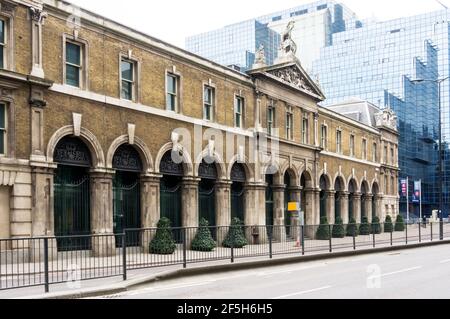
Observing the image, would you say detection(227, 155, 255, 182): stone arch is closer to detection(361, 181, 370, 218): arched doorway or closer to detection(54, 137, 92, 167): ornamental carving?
detection(54, 137, 92, 167): ornamental carving

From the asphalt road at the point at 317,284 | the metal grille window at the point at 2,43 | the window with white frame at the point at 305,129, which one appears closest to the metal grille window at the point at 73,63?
the metal grille window at the point at 2,43

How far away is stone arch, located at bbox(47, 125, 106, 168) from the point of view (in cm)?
2058

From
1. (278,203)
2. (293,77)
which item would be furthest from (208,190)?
(293,77)

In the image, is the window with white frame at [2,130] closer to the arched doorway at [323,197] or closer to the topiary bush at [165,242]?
the topiary bush at [165,242]

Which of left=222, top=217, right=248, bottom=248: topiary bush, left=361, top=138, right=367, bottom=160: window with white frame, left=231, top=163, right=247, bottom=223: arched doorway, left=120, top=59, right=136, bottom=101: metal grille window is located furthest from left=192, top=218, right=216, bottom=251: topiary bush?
left=361, top=138, right=367, bottom=160: window with white frame

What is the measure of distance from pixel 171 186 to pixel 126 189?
311 centimetres

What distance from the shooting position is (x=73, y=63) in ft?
71.7

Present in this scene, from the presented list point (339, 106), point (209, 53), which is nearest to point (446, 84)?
point (209, 53)

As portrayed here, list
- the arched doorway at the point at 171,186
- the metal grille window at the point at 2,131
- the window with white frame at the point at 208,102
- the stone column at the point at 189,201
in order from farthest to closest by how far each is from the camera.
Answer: the window with white frame at the point at 208,102
the stone column at the point at 189,201
the arched doorway at the point at 171,186
the metal grille window at the point at 2,131

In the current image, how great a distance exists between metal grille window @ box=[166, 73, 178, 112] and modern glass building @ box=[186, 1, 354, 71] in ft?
334

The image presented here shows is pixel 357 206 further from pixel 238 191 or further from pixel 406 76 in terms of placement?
pixel 406 76

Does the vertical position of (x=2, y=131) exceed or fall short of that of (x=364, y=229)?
it exceeds it

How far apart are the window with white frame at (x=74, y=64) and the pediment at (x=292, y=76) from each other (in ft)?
40.6

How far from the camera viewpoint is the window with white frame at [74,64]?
21.6m
